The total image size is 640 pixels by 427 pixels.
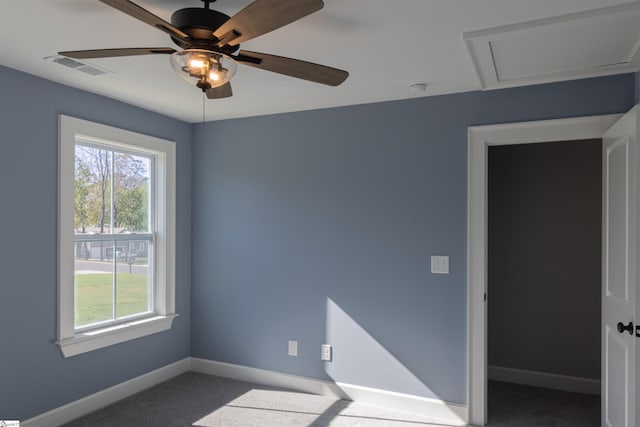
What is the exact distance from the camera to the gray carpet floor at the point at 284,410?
10.2 ft

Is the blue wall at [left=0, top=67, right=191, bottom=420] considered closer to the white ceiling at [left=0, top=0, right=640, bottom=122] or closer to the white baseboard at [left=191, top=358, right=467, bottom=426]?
the white ceiling at [left=0, top=0, right=640, bottom=122]

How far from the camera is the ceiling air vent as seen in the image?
8.38 feet

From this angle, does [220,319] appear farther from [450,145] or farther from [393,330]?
[450,145]

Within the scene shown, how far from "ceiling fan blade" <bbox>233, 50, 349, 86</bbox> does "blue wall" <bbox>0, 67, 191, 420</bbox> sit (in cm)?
180

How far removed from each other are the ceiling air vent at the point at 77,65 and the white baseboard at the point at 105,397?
2259 millimetres

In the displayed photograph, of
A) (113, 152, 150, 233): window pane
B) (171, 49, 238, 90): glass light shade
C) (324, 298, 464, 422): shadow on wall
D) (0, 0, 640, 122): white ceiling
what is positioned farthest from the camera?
(113, 152, 150, 233): window pane

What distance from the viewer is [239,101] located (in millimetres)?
3453

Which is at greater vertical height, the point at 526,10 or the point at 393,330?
the point at 526,10

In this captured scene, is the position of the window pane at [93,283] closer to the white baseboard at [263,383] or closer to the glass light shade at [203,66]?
the white baseboard at [263,383]

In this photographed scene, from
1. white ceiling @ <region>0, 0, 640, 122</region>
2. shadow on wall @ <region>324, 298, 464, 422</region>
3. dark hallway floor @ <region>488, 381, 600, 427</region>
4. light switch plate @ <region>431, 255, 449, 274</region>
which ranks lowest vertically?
dark hallway floor @ <region>488, 381, 600, 427</region>

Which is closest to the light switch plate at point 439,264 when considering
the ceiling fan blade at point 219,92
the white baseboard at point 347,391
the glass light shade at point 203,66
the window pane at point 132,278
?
the white baseboard at point 347,391

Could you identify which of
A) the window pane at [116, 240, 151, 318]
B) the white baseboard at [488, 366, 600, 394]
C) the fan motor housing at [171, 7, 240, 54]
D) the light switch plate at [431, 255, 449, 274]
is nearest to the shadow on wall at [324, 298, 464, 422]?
the light switch plate at [431, 255, 449, 274]

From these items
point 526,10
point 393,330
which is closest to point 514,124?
point 526,10

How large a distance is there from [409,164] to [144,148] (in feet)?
7.25
